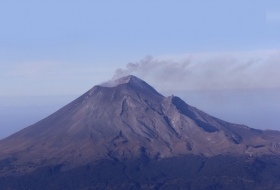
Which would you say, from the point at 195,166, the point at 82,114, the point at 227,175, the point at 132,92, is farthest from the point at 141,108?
the point at 227,175

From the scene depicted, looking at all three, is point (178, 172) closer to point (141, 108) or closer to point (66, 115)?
point (141, 108)

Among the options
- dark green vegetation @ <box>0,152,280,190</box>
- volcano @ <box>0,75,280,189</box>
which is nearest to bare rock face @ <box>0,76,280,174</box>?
volcano @ <box>0,75,280,189</box>

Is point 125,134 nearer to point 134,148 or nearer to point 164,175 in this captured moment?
point 134,148

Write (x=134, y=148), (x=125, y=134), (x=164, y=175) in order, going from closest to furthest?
(x=164, y=175) < (x=134, y=148) < (x=125, y=134)

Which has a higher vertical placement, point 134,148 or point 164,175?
point 134,148

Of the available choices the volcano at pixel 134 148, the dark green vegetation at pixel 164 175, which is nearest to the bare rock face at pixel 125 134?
the volcano at pixel 134 148

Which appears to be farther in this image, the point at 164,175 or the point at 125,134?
the point at 125,134

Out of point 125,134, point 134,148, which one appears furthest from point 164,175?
point 125,134

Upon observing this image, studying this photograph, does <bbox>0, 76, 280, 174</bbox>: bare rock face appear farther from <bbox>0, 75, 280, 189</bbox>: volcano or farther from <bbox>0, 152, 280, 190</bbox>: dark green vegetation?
<bbox>0, 152, 280, 190</bbox>: dark green vegetation
